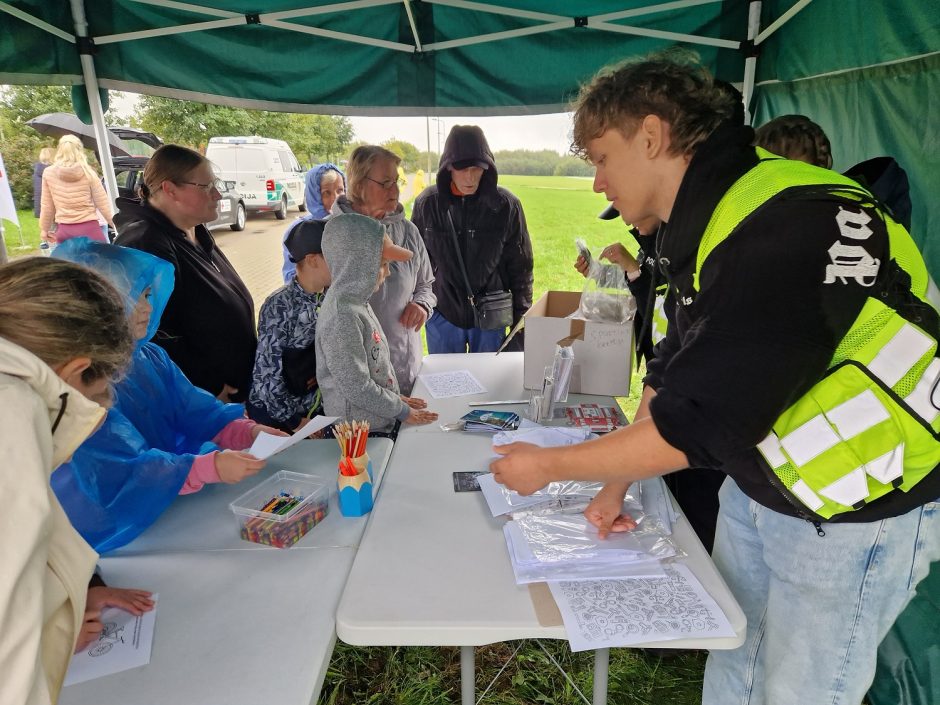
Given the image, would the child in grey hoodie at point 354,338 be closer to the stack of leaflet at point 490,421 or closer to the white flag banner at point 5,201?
the stack of leaflet at point 490,421

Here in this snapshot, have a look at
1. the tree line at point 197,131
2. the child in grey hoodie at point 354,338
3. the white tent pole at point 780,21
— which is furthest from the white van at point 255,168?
the child in grey hoodie at point 354,338

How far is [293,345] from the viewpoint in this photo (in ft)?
7.01

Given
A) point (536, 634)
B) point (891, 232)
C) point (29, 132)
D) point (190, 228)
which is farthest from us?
point (29, 132)

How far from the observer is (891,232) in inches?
36.2

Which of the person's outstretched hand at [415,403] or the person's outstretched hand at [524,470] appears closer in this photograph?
the person's outstretched hand at [524,470]

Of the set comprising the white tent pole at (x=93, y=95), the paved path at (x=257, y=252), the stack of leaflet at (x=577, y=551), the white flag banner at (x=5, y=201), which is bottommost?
the paved path at (x=257, y=252)

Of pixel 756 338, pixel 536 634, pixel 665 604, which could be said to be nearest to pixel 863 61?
pixel 756 338

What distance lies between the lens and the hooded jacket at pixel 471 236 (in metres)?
3.17

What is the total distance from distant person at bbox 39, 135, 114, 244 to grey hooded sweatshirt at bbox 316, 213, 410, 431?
210 inches

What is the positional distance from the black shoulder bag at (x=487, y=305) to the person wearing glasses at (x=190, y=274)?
1203 mm

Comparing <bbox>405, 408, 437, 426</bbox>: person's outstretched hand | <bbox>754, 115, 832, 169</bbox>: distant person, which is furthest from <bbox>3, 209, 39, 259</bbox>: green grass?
<bbox>754, 115, 832, 169</bbox>: distant person

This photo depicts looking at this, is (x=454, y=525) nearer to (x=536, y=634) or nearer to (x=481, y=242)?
(x=536, y=634)

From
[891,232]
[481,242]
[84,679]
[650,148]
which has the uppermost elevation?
[650,148]

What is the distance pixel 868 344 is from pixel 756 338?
8.7 inches
